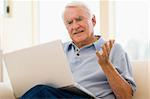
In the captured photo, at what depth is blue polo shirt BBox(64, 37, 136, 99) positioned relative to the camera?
1.44 metres

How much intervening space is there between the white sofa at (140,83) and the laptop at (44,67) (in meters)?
0.13

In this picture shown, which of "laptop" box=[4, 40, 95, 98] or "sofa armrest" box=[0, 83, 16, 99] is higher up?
"laptop" box=[4, 40, 95, 98]

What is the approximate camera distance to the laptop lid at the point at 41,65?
1.23 metres

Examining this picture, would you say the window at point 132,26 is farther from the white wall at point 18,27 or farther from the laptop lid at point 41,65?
the laptop lid at point 41,65

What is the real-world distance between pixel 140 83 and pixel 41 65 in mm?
556

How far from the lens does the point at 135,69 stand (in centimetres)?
156

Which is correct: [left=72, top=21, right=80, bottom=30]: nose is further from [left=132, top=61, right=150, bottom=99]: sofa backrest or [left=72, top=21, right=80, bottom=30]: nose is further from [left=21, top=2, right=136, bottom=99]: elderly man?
[left=132, top=61, right=150, bottom=99]: sofa backrest

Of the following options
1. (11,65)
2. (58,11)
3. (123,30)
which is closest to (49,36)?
(58,11)

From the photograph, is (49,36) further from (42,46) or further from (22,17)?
(42,46)

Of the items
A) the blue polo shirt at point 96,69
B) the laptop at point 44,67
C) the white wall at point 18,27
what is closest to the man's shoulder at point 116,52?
the blue polo shirt at point 96,69

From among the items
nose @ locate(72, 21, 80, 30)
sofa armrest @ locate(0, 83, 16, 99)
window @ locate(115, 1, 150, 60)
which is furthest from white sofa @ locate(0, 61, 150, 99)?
window @ locate(115, 1, 150, 60)

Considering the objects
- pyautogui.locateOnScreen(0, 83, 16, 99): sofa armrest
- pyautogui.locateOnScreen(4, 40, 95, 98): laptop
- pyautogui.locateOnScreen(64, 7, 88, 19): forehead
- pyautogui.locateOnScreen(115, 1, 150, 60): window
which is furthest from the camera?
pyautogui.locateOnScreen(115, 1, 150, 60): window

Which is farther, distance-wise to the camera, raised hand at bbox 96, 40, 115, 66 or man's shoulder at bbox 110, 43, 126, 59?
man's shoulder at bbox 110, 43, 126, 59

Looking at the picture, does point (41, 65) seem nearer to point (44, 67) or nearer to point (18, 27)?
point (44, 67)
